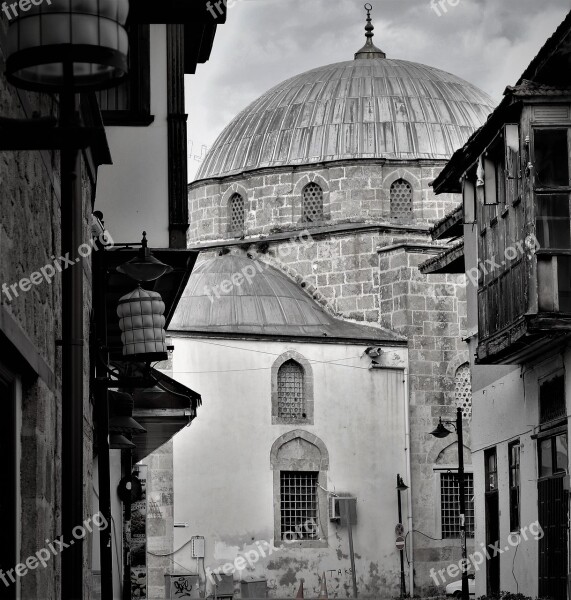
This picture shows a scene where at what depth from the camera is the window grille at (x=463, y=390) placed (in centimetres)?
4138

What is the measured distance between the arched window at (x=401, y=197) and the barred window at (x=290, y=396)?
783cm

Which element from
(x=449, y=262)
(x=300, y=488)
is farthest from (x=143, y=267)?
(x=300, y=488)

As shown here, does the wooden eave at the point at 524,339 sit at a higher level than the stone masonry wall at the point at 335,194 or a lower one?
lower

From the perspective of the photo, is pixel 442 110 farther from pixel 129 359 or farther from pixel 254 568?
pixel 129 359

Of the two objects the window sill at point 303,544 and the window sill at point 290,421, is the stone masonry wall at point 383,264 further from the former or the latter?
the window sill at point 290,421

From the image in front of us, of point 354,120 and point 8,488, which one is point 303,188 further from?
point 8,488

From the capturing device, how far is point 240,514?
125ft

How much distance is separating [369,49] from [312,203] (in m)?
8.91

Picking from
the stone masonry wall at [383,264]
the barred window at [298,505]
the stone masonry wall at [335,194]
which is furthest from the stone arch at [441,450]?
the stone masonry wall at [335,194]

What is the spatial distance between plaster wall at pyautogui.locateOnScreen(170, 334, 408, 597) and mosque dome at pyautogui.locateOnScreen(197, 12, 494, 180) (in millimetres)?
8118

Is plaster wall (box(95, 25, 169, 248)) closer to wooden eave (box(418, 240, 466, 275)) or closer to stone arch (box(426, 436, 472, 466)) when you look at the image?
wooden eave (box(418, 240, 466, 275))

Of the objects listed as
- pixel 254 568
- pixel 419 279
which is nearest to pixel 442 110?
pixel 419 279

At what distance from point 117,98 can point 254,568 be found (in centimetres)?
2779

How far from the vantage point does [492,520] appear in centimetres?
2128
